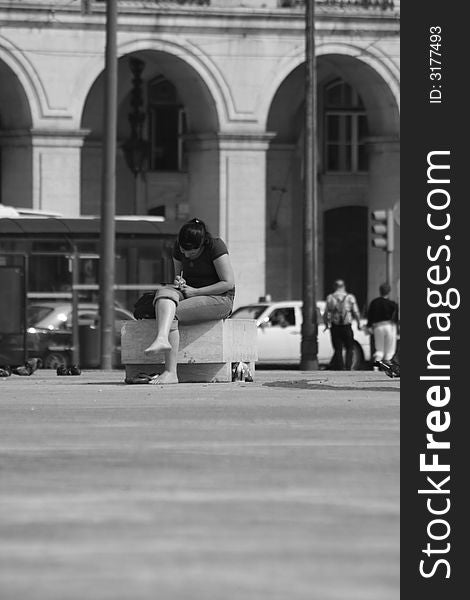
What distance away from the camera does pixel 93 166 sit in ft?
168

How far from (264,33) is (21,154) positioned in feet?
20.3

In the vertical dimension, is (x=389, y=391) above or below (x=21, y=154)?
below

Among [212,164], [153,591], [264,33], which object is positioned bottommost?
[153,591]

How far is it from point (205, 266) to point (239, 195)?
3016 centimetres

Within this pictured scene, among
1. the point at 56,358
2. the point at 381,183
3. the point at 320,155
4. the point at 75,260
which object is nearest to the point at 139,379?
the point at 56,358

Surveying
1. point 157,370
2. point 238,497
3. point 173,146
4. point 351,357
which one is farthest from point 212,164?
point 238,497

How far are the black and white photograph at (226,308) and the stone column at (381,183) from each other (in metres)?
0.08

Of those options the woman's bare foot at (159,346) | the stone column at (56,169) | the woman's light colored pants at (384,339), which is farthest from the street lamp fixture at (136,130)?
the woman's bare foot at (159,346)

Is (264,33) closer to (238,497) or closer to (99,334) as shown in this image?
(99,334)

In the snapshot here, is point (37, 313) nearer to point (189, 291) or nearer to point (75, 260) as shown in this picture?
point (75, 260)

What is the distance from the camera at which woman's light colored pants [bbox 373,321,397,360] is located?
34062 mm

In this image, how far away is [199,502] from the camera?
26.7 feet

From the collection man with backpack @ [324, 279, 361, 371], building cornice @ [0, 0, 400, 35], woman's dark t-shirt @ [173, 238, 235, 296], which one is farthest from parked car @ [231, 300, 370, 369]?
woman's dark t-shirt @ [173, 238, 235, 296]

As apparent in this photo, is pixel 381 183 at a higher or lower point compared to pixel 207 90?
Answer: lower
